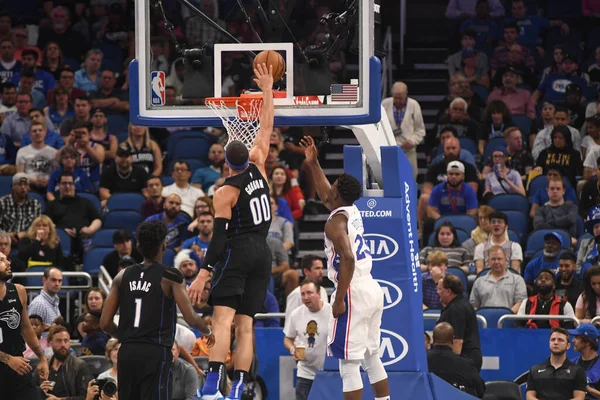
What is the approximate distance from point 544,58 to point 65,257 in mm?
8815

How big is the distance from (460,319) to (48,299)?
5.02 metres

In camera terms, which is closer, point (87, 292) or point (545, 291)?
point (545, 291)

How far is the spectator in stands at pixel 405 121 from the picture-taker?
1817 cm

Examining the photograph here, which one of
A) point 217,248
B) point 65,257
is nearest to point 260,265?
point 217,248

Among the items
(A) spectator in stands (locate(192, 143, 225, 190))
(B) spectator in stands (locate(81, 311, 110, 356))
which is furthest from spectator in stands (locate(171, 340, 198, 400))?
(A) spectator in stands (locate(192, 143, 225, 190))

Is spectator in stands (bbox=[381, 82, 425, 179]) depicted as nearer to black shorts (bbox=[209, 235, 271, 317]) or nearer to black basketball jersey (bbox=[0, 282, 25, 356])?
black shorts (bbox=[209, 235, 271, 317])

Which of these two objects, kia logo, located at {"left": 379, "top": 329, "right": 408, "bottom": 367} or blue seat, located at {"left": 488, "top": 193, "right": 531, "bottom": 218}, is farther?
blue seat, located at {"left": 488, "top": 193, "right": 531, "bottom": 218}

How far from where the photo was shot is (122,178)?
17797mm

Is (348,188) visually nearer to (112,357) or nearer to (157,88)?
(157,88)

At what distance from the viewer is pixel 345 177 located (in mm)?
10492

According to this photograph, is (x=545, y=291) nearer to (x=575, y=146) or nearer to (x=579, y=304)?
(x=579, y=304)

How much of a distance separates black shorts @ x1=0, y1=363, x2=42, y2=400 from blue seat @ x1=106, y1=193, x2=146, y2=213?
6.85 meters

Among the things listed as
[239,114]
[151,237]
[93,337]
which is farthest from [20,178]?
[151,237]

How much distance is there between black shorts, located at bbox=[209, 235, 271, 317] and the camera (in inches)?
386
